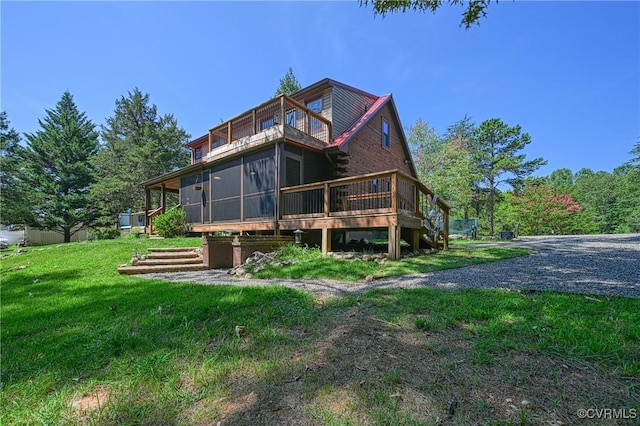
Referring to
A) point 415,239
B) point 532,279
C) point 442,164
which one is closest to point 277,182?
Answer: point 415,239

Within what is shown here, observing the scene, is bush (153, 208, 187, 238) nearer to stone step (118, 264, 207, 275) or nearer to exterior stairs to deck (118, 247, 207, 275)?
exterior stairs to deck (118, 247, 207, 275)

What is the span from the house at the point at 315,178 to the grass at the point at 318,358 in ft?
14.0

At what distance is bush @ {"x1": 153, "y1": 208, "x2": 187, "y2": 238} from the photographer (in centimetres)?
1288

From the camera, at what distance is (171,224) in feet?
42.4

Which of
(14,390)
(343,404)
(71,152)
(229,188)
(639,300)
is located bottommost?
(14,390)

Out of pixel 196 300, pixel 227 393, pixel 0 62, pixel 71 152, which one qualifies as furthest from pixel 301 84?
pixel 227 393

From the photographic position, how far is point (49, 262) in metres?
8.72

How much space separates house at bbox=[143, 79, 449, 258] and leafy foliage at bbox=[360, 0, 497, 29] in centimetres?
346

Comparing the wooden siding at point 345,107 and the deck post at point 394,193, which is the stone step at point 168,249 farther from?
the wooden siding at point 345,107

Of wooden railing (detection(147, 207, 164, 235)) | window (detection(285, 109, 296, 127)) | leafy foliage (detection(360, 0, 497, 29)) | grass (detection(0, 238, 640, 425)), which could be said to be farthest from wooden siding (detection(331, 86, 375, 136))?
wooden railing (detection(147, 207, 164, 235))

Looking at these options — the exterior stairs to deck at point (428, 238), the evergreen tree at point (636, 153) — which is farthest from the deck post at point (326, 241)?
the evergreen tree at point (636, 153)

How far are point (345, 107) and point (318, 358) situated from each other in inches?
456

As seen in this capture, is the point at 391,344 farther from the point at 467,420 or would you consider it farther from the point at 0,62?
the point at 0,62

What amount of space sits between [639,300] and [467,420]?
10.5ft
